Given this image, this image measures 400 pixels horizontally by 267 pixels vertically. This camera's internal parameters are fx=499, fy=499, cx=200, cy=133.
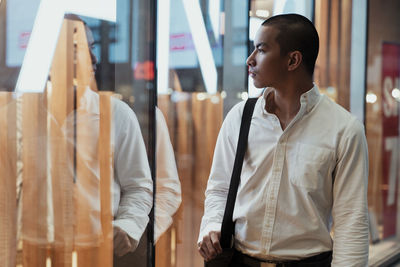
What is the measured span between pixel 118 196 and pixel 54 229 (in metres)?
0.27

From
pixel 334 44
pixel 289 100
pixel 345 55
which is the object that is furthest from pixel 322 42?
pixel 289 100

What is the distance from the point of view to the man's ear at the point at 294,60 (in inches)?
63.3

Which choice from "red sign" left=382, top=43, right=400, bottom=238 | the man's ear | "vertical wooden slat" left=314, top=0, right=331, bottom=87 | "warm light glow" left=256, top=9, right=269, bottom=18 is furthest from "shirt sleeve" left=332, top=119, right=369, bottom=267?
"red sign" left=382, top=43, right=400, bottom=238

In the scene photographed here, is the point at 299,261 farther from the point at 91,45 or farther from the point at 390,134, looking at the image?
the point at 390,134

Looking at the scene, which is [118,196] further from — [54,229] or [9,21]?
[9,21]

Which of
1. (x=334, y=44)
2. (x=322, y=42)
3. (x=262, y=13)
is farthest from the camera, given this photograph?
(x=334, y=44)

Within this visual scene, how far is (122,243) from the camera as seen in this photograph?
6.19ft

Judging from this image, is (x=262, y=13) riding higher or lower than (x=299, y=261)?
higher

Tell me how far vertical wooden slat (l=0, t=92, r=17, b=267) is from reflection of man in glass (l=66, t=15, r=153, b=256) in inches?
12.2

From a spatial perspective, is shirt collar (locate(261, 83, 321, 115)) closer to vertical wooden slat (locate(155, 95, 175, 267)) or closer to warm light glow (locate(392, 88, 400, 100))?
vertical wooden slat (locate(155, 95, 175, 267))

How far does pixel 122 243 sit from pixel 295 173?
0.74 meters

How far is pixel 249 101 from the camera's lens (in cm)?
170

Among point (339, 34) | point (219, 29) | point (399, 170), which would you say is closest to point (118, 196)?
point (219, 29)

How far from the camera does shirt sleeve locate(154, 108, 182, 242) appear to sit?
6.68ft
